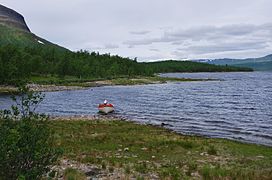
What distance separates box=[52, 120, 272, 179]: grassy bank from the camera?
1892cm

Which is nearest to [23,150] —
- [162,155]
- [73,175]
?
[73,175]

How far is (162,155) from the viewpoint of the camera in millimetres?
24953

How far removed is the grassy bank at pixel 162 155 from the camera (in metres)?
18.9

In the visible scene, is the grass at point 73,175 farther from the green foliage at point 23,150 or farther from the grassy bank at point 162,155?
the green foliage at point 23,150

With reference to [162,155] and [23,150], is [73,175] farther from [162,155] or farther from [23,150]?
[162,155]

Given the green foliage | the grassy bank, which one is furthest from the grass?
the green foliage

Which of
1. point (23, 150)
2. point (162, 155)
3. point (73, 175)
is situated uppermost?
point (23, 150)

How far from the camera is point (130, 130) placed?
38031mm

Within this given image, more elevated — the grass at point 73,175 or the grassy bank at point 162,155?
the grass at point 73,175

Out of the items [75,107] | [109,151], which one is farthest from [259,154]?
[75,107]

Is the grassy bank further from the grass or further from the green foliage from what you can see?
the green foliage

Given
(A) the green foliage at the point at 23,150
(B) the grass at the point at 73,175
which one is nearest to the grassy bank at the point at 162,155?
(B) the grass at the point at 73,175

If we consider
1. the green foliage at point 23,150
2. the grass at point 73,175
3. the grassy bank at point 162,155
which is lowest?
the grassy bank at point 162,155

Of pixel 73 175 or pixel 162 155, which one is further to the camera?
pixel 162 155
